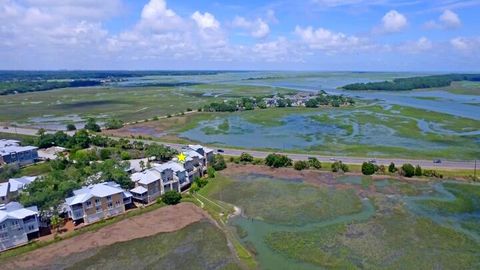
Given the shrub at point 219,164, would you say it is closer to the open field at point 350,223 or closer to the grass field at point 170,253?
the open field at point 350,223

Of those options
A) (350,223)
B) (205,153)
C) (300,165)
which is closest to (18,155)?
(205,153)

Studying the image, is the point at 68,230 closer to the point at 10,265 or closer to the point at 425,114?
the point at 10,265

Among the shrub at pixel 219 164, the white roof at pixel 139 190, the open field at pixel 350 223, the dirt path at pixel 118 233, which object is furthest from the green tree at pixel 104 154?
the dirt path at pixel 118 233

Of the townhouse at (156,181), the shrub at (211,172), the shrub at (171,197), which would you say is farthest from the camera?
the shrub at (211,172)

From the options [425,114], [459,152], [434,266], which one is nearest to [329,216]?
[434,266]

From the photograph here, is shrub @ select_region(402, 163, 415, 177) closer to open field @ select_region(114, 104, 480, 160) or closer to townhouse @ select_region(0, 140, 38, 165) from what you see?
open field @ select_region(114, 104, 480, 160)

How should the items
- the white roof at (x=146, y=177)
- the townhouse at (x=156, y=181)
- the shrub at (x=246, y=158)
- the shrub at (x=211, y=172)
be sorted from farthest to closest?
the shrub at (x=246, y=158)
the shrub at (x=211, y=172)
the white roof at (x=146, y=177)
the townhouse at (x=156, y=181)
